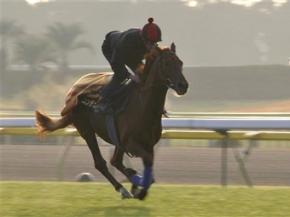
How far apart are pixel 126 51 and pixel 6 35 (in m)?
9.47

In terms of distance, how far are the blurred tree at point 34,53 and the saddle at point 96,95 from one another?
8114 mm

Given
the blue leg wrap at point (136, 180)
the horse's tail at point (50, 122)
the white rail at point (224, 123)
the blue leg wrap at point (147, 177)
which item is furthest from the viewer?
the white rail at point (224, 123)

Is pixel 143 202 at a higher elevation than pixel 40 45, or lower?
higher

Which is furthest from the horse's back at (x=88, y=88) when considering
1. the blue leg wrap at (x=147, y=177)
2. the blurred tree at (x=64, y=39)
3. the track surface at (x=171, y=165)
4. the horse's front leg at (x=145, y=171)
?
the blurred tree at (x=64, y=39)

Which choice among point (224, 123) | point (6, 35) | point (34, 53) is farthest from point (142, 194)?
point (6, 35)

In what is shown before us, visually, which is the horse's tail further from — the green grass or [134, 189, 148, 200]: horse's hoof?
[134, 189, 148, 200]: horse's hoof

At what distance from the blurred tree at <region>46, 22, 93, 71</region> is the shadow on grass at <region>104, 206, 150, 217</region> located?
924 centimetres

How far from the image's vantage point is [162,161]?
1162 centimetres

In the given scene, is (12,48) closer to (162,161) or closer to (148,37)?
(162,161)

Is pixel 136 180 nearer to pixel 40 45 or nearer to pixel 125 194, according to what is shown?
pixel 125 194

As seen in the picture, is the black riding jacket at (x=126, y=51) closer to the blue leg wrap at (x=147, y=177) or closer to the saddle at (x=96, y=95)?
the saddle at (x=96, y=95)

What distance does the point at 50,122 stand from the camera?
25.1 ft

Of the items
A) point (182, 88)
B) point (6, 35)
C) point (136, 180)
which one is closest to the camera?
point (182, 88)

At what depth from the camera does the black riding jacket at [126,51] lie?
21.5 ft
